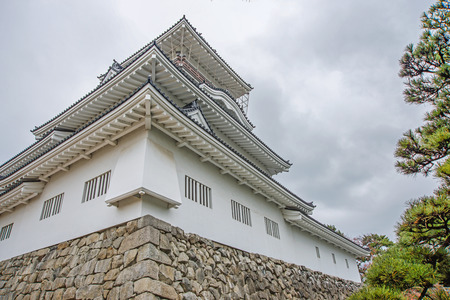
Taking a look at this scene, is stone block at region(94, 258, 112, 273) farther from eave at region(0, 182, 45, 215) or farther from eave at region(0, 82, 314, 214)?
eave at region(0, 182, 45, 215)

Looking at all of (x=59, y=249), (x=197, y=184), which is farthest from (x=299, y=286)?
(x=59, y=249)

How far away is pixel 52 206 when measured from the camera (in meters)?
7.44

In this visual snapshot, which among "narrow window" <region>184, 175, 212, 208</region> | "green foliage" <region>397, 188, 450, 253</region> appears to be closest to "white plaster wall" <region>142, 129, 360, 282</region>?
"narrow window" <region>184, 175, 212, 208</region>

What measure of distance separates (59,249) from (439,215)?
704cm

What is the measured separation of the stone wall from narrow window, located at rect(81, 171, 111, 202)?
97cm

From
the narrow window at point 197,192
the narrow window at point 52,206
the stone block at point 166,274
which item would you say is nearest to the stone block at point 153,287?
the stone block at point 166,274

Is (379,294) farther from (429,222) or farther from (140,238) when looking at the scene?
(140,238)

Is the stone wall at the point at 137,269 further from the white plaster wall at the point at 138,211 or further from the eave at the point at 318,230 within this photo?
the eave at the point at 318,230

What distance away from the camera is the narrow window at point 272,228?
9.45 metres

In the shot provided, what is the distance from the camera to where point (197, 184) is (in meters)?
7.08

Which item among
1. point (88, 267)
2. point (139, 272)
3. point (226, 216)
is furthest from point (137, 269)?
point (226, 216)

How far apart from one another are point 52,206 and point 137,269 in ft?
13.7

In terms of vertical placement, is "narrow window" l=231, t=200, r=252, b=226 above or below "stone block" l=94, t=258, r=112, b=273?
above

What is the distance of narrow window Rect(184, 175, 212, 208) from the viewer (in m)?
6.69
